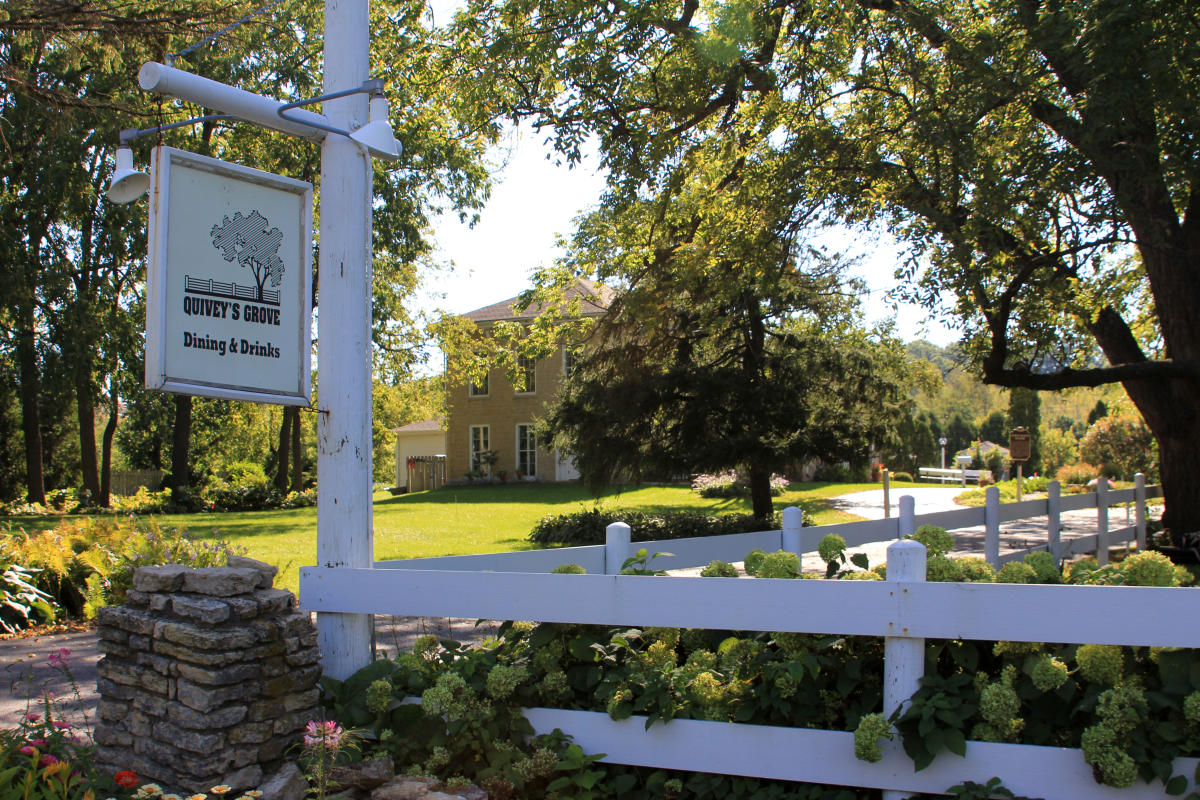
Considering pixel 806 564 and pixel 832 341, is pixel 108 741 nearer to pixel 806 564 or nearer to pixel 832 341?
pixel 806 564

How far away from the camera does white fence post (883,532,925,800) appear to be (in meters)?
3.24

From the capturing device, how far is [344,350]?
4.30 metres

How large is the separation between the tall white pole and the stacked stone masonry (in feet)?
1.25

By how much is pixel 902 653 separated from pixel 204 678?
2.61 meters

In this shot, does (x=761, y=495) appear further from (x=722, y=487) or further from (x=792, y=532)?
(x=792, y=532)

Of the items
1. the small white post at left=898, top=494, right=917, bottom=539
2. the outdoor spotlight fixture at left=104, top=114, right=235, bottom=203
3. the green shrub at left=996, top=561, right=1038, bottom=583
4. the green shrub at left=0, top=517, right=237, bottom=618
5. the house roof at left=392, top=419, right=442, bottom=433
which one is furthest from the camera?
the house roof at left=392, top=419, right=442, bottom=433

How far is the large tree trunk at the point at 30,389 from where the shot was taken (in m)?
22.1

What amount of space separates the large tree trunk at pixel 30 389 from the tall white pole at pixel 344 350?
63.4 ft

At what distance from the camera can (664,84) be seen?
11086 millimetres

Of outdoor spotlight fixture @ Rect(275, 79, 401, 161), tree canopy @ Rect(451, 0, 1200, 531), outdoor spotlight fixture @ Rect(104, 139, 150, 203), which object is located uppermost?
tree canopy @ Rect(451, 0, 1200, 531)

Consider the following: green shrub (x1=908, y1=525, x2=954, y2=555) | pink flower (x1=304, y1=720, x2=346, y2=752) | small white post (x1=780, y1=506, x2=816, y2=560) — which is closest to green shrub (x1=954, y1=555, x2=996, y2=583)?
green shrub (x1=908, y1=525, x2=954, y2=555)

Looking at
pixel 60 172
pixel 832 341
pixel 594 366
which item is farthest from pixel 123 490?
pixel 832 341

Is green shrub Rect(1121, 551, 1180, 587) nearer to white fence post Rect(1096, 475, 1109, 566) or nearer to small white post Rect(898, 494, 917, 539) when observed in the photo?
small white post Rect(898, 494, 917, 539)

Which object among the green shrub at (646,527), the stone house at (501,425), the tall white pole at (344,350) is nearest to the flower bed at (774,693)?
the tall white pole at (344,350)
